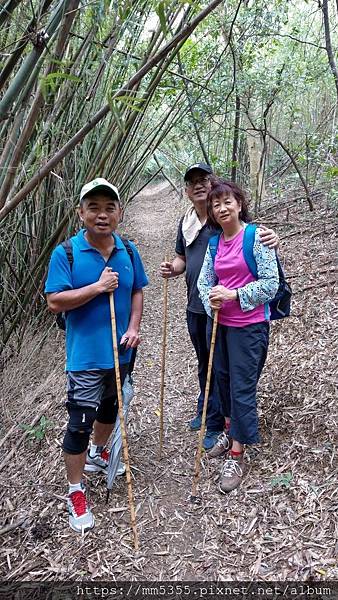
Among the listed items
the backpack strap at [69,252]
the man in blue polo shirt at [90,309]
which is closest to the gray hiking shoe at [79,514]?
the man in blue polo shirt at [90,309]

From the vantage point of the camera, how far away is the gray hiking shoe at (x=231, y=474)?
214 centimetres

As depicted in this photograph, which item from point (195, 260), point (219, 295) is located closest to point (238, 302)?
point (219, 295)

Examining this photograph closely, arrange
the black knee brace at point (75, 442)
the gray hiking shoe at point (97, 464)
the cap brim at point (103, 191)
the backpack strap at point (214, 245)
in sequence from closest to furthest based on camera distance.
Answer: the cap brim at point (103, 191)
the black knee brace at point (75, 442)
the backpack strap at point (214, 245)
the gray hiking shoe at point (97, 464)

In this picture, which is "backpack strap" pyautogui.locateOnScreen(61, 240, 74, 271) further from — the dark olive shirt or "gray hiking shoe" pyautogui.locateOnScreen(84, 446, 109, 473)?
"gray hiking shoe" pyautogui.locateOnScreen(84, 446, 109, 473)

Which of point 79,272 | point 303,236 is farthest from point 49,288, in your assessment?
point 303,236

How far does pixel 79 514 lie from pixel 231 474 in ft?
2.38

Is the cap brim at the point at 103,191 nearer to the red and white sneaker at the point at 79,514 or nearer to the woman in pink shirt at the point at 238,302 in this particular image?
the woman in pink shirt at the point at 238,302

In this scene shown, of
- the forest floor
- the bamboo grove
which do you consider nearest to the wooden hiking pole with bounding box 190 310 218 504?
the forest floor

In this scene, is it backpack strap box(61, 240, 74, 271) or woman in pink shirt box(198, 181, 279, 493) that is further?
woman in pink shirt box(198, 181, 279, 493)

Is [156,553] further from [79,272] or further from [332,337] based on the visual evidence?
[332,337]

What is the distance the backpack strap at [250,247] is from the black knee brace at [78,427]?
36.1 inches

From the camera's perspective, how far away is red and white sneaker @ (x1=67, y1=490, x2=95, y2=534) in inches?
78.1

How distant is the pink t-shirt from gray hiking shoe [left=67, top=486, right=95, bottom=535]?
1.02 meters

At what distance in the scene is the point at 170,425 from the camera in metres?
2.79
